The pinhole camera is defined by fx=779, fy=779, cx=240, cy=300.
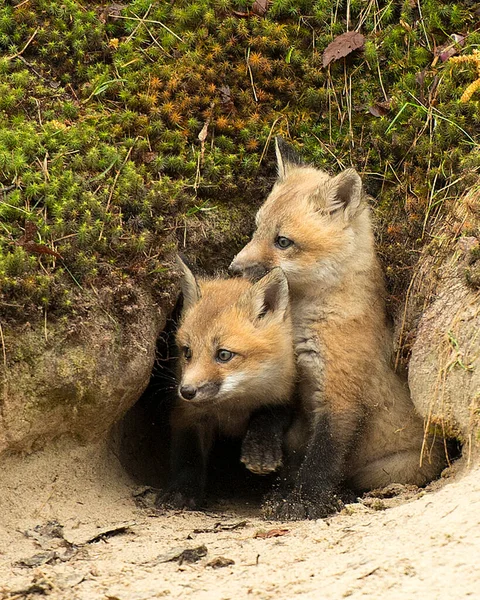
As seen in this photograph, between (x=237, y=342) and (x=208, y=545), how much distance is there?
1444 mm

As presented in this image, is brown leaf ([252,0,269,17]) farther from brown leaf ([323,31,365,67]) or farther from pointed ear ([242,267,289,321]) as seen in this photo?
pointed ear ([242,267,289,321])

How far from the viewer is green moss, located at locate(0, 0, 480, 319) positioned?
18.9 ft

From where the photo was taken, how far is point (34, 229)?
5.29m

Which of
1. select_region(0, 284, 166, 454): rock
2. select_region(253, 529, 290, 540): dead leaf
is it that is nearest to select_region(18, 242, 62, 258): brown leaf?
select_region(0, 284, 166, 454): rock

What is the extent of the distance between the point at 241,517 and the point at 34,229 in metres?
2.46

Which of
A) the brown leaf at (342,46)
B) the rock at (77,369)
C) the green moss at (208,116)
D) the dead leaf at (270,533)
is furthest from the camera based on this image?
the brown leaf at (342,46)

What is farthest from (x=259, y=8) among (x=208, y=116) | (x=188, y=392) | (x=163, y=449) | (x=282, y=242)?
(x=163, y=449)

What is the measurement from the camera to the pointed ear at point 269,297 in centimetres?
538

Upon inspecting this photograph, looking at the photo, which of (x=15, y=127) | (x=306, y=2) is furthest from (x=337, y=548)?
(x=306, y=2)

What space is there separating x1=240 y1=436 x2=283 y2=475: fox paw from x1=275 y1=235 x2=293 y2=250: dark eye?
1.43m

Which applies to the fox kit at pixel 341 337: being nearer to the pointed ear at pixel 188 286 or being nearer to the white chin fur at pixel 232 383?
the pointed ear at pixel 188 286

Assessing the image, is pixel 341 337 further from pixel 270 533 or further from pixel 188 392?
pixel 270 533

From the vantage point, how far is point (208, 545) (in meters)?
4.44

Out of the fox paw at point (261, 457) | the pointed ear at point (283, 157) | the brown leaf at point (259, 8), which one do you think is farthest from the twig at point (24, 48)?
the fox paw at point (261, 457)
